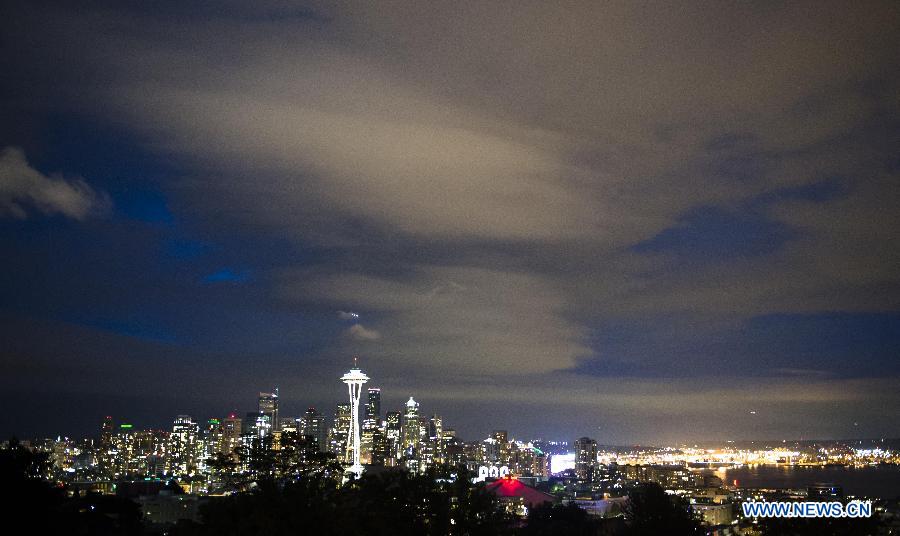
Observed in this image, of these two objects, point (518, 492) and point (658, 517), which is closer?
point (658, 517)

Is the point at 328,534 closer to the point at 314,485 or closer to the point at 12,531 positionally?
the point at 314,485

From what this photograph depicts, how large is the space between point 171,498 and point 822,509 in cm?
6920

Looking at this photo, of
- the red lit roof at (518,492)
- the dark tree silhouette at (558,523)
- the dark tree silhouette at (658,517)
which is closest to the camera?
the dark tree silhouette at (658,517)

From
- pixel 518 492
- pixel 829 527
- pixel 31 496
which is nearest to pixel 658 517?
pixel 829 527

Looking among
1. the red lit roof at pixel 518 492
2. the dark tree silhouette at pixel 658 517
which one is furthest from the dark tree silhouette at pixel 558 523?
the red lit roof at pixel 518 492

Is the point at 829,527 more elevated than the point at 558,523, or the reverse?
the point at 829,527

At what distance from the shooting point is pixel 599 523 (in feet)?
255

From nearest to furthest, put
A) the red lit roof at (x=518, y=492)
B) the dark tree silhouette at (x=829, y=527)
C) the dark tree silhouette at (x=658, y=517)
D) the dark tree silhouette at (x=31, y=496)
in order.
A: the dark tree silhouette at (x=31, y=496) → the dark tree silhouette at (x=829, y=527) → the dark tree silhouette at (x=658, y=517) → the red lit roof at (x=518, y=492)

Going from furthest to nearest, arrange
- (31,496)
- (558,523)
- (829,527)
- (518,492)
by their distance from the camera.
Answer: (518,492), (558,523), (829,527), (31,496)

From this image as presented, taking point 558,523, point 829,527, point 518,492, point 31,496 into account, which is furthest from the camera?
point 518,492

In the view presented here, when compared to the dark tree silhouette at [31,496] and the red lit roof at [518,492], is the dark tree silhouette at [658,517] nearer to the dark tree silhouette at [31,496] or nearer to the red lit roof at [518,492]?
the dark tree silhouette at [31,496]

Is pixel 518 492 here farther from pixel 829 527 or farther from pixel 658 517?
pixel 829 527

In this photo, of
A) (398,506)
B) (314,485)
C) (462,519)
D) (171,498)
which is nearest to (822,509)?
(462,519)

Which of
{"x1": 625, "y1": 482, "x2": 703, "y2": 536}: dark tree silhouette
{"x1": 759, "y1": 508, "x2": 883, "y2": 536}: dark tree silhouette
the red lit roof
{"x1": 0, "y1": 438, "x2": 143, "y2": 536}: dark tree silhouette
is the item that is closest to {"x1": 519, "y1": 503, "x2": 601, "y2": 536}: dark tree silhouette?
{"x1": 625, "y1": 482, "x2": 703, "y2": 536}: dark tree silhouette
